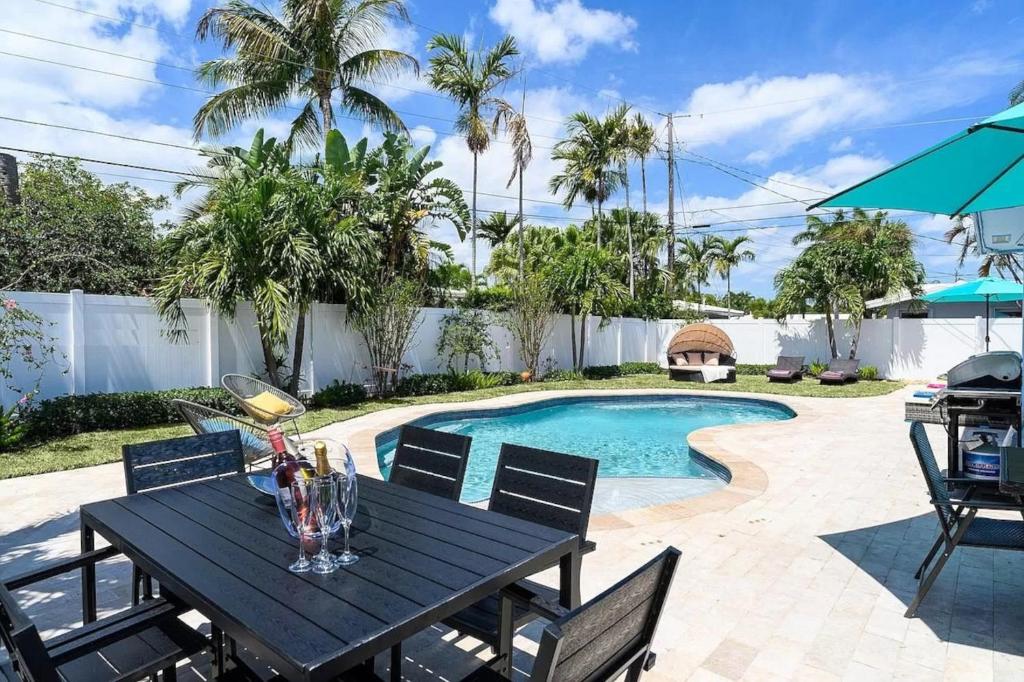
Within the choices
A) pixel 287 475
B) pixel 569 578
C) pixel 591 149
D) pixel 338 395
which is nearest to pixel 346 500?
pixel 287 475

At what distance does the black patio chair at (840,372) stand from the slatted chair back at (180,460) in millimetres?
15481

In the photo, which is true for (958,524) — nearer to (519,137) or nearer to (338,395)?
(338,395)

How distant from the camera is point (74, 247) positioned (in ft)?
33.1

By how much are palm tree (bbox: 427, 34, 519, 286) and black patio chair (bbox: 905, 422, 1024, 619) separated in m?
16.2

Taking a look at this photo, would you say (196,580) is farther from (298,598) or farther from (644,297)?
(644,297)

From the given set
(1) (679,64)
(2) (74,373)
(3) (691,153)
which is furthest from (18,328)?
(3) (691,153)

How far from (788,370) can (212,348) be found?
14153mm

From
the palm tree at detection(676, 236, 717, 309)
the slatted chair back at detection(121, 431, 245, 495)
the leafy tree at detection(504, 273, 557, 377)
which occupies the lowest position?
the slatted chair back at detection(121, 431, 245, 495)

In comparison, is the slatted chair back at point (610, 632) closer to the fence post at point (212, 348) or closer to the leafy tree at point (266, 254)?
the leafy tree at point (266, 254)

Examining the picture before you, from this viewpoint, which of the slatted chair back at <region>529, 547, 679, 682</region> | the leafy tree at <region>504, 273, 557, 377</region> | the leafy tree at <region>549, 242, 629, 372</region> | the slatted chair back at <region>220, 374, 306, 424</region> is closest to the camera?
the slatted chair back at <region>529, 547, 679, 682</region>

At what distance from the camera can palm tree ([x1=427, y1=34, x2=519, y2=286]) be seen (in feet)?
56.0

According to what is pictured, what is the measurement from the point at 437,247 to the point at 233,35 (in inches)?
266

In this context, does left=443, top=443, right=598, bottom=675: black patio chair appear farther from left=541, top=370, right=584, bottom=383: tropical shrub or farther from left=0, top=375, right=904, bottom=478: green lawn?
left=541, top=370, right=584, bottom=383: tropical shrub

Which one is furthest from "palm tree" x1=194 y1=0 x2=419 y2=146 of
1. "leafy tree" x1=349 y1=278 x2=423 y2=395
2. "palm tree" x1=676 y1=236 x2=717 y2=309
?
"palm tree" x1=676 y1=236 x2=717 y2=309
